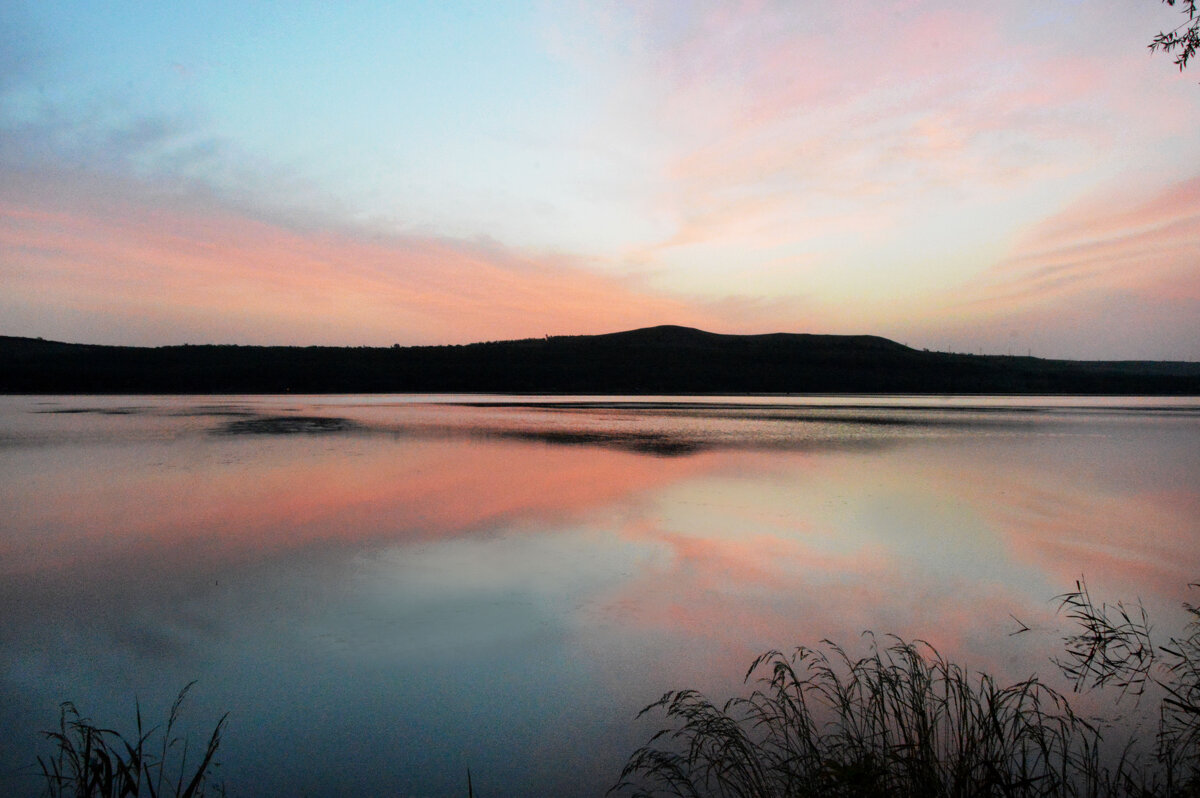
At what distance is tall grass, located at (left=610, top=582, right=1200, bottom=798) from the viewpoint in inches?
116

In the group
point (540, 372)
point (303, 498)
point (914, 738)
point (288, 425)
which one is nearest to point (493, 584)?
point (914, 738)

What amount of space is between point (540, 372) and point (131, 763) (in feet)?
184

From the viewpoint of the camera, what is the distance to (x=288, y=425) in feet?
69.1

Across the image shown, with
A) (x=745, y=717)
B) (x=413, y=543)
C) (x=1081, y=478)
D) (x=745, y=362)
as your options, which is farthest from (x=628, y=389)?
(x=745, y=717)

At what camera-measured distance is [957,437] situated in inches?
741

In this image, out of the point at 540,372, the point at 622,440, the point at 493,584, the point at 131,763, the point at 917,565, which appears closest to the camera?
the point at 131,763

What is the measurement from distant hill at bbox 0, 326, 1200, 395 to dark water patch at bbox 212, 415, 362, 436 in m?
29.5

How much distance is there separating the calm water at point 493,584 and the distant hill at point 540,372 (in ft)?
139

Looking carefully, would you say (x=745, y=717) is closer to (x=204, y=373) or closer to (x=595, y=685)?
(x=595, y=685)

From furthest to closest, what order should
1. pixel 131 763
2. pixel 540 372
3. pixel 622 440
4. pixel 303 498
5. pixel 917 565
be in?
pixel 540 372 → pixel 622 440 → pixel 303 498 → pixel 917 565 → pixel 131 763

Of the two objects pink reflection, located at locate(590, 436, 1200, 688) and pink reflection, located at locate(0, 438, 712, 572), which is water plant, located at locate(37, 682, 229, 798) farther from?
pink reflection, located at locate(0, 438, 712, 572)

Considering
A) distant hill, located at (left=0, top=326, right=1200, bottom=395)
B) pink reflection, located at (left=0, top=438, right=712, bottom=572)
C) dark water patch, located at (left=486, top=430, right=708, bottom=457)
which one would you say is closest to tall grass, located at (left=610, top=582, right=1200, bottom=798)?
pink reflection, located at (left=0, top=438, right=712, bottom=572)

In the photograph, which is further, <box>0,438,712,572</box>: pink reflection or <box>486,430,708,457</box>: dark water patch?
<box>486,430,708,457</box>: dark water patch

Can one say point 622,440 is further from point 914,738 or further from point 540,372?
point 540,372
